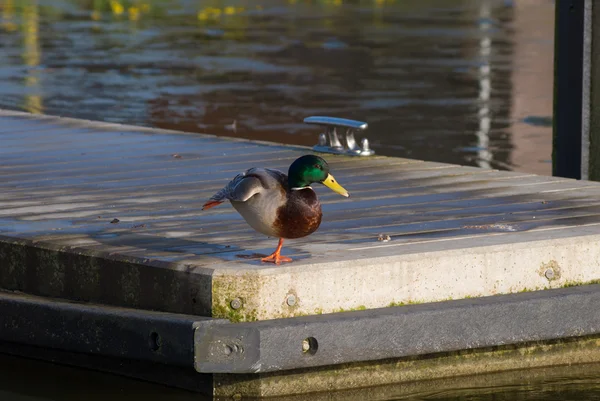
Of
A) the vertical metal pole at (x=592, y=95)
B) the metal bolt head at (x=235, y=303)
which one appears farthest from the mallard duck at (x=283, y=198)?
the vertical metal pole at (x=592, y=95)

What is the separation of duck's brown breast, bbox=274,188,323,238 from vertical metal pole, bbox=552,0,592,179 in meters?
4.02

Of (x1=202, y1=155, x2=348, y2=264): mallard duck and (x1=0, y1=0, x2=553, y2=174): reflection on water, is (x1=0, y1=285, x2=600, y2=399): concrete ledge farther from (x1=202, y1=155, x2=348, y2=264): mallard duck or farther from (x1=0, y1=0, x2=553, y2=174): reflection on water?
(x1=0, y1=0, x2=553, y2=174): reflection on water

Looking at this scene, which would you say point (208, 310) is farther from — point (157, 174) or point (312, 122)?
point (312, 122)

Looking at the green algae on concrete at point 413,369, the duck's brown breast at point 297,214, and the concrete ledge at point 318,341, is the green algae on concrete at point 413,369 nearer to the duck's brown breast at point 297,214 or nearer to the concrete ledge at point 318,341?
the concrete ledge at point 318,341

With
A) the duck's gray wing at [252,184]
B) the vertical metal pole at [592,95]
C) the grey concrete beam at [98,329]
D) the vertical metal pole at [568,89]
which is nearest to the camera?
the duck's gray wing at [252,184]

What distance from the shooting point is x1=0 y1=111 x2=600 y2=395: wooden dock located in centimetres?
602

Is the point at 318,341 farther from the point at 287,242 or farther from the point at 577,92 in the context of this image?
the point at 577,92

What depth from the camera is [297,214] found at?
590cm

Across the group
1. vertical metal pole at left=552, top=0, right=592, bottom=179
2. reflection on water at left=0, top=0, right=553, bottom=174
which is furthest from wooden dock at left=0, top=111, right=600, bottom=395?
reflection on water at left=0, top=0, right=553, bottom=174

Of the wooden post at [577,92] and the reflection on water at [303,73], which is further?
the reflection on water at [303,73]

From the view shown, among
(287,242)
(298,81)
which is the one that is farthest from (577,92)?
(298,81)

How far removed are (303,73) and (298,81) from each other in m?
1.09

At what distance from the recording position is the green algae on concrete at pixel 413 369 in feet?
20.4

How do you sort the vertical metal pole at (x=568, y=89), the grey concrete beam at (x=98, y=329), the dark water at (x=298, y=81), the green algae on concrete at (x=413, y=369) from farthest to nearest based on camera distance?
1. the vertical metal pole at (x=568, y=89)
2. the dark water at (x=298, y=81)
3. the green algae on concrete at (x=413, y=369)
4. the grey concrete beam at (x=98, y=329)
